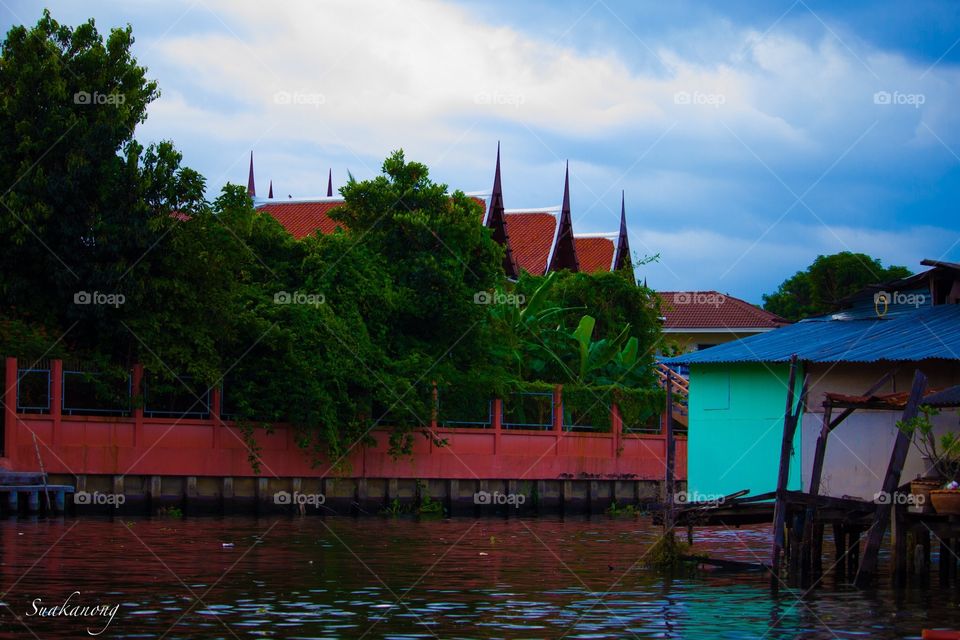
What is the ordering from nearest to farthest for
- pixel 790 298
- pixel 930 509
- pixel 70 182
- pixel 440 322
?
A: 1. pixel 930 509
2. pixel 70 182
3. pixel 440 322
4. pixel 790 298

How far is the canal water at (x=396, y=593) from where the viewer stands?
14008 millimetres

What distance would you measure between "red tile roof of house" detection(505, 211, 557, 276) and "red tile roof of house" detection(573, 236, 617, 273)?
322 centimetres

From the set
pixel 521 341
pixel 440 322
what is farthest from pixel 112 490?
pixel 521 341

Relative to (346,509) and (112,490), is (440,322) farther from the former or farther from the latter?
(112,490)

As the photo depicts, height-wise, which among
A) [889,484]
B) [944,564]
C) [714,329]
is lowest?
[944,564]

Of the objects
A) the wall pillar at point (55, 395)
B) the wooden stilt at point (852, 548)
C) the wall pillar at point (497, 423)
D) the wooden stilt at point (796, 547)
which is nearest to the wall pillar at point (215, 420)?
the wall pillar at point (55, 395)

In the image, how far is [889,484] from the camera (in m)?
18.1

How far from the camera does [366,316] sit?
3703 cm

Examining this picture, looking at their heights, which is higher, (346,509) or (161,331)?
(161,331)

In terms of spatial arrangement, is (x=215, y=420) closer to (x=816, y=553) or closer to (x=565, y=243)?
(x=816, y=553)

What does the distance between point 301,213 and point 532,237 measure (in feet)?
32.3

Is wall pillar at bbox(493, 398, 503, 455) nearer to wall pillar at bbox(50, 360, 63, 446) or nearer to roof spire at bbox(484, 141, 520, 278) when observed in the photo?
wall pillar at bbox(50, 360, 63, 446)

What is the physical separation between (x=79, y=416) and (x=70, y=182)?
201 inches

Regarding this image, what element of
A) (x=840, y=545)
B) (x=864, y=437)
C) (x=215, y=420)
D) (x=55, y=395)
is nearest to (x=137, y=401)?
(x=55, y=395)
